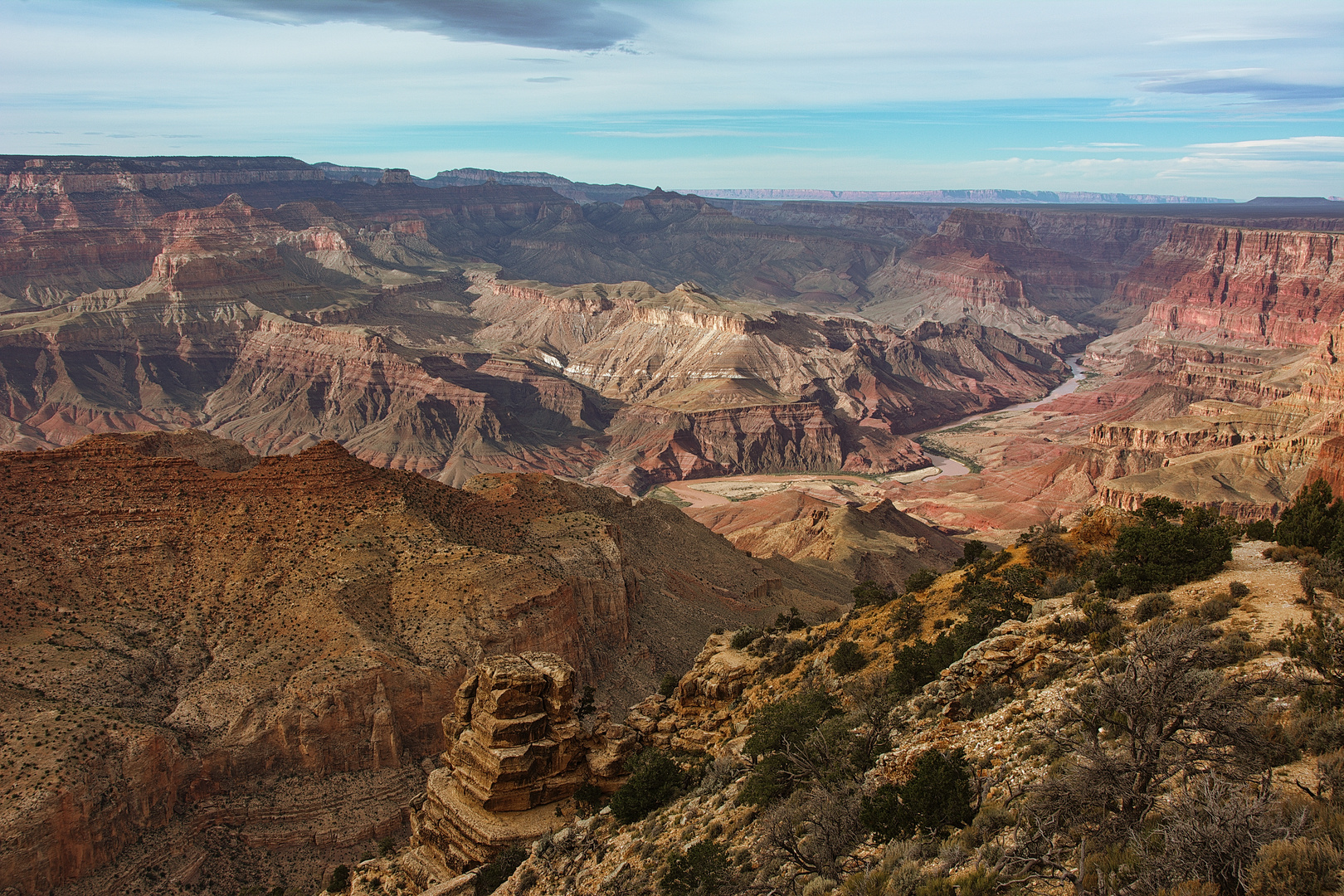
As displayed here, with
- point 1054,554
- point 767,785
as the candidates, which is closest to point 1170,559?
point 1054,554

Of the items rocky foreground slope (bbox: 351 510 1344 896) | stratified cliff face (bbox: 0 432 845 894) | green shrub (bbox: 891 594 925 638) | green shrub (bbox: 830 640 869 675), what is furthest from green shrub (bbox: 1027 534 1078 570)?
stratified cliff face (bbox: 0 432 845 894)

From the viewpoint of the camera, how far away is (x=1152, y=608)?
25.1 m

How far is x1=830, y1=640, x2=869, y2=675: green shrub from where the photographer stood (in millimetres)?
36156

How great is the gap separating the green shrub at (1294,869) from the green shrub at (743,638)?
111 feet

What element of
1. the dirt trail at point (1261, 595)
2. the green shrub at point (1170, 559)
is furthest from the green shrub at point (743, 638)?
the dirt trail at point (1261, 595)

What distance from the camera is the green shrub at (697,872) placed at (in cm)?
2222

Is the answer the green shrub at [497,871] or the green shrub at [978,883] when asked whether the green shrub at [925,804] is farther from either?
the green shrub at [497,871]

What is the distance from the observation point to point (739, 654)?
44531 mm

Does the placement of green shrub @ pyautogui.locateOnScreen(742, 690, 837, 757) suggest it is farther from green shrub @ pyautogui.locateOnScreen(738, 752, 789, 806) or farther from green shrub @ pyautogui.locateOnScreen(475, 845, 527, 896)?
green shrub @ pyautogui.locateOnScreen(475, 845, 527, 896)

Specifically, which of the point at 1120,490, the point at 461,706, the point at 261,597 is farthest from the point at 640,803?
the point at 1120,490

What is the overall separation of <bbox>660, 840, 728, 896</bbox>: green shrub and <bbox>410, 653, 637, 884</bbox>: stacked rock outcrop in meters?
11.5

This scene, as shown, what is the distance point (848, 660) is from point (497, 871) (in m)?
15.0

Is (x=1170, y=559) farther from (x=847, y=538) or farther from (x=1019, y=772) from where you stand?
(x=847, y=538)

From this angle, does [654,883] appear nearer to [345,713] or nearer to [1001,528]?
[345,713]
